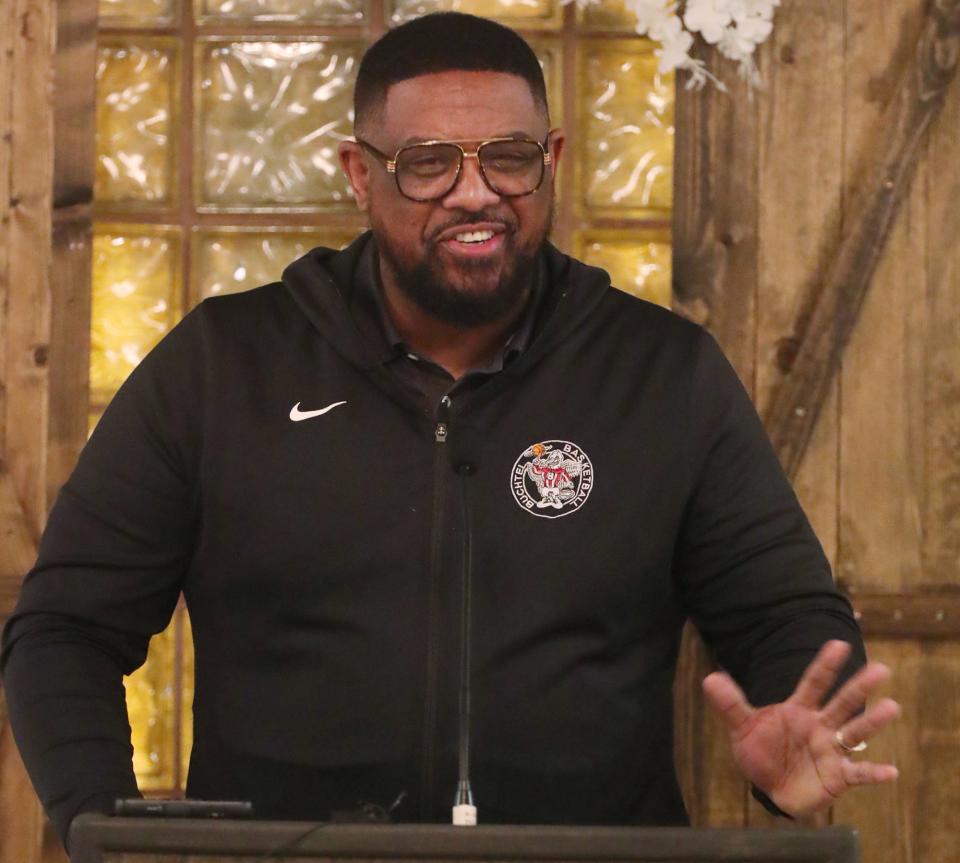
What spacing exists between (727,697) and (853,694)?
12 centimetres

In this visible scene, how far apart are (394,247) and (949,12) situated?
159 centimetres

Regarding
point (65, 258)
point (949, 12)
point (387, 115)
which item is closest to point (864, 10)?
point (949, 12)

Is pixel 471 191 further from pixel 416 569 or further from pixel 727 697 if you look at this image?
pixel 727 697

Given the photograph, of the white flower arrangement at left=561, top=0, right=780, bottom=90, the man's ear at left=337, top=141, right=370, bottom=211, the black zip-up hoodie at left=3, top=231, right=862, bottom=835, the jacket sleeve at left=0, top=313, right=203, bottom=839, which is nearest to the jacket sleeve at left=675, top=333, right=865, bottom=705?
the black zip-up hoodie at left=3, top=231, right=862, bottom=835

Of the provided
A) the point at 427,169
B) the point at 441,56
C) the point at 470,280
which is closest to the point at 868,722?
the point at 470,280

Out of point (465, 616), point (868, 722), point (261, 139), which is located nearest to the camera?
point (868, 722)

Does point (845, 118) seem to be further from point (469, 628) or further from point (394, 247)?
point (469, 628)

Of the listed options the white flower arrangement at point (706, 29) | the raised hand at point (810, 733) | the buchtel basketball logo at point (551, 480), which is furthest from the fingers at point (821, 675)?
the white flower arrangement at point (706, 29)

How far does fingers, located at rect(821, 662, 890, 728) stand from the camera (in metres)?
1.34

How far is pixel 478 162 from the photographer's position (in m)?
1.84

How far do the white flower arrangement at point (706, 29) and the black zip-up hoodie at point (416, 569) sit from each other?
4.04 ft

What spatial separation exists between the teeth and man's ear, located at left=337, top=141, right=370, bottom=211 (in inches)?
8.3

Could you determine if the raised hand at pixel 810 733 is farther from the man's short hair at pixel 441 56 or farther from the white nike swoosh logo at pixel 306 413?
the man's short hair at pixel 441 56

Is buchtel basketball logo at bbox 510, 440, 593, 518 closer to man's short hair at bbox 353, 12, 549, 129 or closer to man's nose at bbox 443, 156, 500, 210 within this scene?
man's nose at bbox 443, 156, 500, 210
